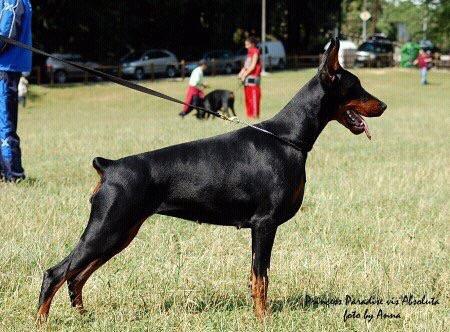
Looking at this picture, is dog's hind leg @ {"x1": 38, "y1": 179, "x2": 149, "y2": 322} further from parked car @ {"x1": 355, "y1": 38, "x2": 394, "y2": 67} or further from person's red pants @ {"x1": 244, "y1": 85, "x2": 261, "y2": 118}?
parked car @ {"x1": 355, "y1": 38, "x2": 394, "y2": 67}

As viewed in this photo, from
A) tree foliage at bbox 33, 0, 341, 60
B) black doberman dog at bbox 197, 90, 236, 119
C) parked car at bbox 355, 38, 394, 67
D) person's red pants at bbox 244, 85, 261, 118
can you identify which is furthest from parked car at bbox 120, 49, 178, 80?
person's red pants at bbox 244, 85, 261, 118

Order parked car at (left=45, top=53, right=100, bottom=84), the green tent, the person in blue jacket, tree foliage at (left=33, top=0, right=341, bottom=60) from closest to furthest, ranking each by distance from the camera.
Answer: the person in blue jacket < parked car at (left=45, top=53, right=100, bottom=84) < tree foliage at (left=33, top=0, right=341, bottom=60) < the green tent

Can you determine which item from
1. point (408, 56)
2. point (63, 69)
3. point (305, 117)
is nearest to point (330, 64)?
point (305, 117)

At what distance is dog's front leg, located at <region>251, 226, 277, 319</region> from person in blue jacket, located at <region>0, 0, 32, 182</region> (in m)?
5.28

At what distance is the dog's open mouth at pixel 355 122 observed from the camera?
5.03 m

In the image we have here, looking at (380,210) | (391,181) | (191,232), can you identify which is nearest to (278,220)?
(191,232)

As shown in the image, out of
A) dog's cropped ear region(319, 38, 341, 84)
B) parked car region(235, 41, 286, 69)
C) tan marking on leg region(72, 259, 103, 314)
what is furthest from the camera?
parked car region(235, 41, 286, 69)

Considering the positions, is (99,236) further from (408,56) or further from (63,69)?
(408,56)

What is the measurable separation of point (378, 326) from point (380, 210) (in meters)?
3.71

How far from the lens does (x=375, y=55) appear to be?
6412cm

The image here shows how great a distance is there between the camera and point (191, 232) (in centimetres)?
732

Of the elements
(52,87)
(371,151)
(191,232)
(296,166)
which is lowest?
(52,87)

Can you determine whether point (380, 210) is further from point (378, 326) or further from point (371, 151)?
point (371, 151)

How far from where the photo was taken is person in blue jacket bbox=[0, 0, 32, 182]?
896 cm
